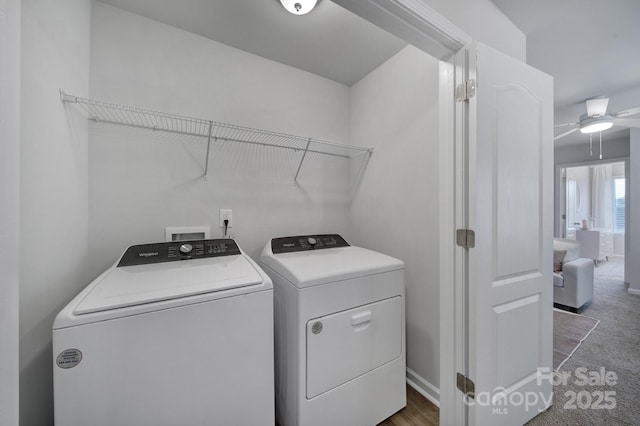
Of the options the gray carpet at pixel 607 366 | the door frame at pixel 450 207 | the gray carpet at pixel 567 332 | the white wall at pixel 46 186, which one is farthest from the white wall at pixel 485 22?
the gray carpet at pixel 567 332

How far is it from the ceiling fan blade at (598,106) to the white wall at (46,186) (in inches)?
166

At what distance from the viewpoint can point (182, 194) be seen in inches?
64.4

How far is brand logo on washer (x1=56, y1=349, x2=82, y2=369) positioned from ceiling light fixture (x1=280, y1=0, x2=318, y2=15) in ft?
6.10

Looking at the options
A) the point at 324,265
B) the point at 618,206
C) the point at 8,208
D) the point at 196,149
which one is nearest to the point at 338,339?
the point at 324,265

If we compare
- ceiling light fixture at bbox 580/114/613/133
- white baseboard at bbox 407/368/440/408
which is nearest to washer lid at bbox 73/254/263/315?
white baseboard at bbox 407/368/440/408

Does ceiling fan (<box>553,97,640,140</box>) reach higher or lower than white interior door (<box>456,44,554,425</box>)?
higher

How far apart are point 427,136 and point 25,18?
1.91 m

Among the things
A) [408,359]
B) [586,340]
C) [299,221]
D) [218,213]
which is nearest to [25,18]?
[218,213]

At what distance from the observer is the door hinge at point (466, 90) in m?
1.16

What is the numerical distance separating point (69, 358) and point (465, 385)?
1.63 meters

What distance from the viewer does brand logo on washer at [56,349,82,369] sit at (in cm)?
72

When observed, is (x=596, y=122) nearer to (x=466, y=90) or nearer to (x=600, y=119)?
(x=600, y=119)

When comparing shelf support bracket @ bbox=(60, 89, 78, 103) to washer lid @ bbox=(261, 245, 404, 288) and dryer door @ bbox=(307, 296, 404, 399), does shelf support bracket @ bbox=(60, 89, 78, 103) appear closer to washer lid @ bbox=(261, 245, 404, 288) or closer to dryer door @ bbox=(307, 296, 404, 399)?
washer lid @ bbox=(261, 245, 404, 288)

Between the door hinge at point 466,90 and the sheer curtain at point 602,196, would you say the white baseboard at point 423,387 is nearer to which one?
the door hinge at point 466,90
